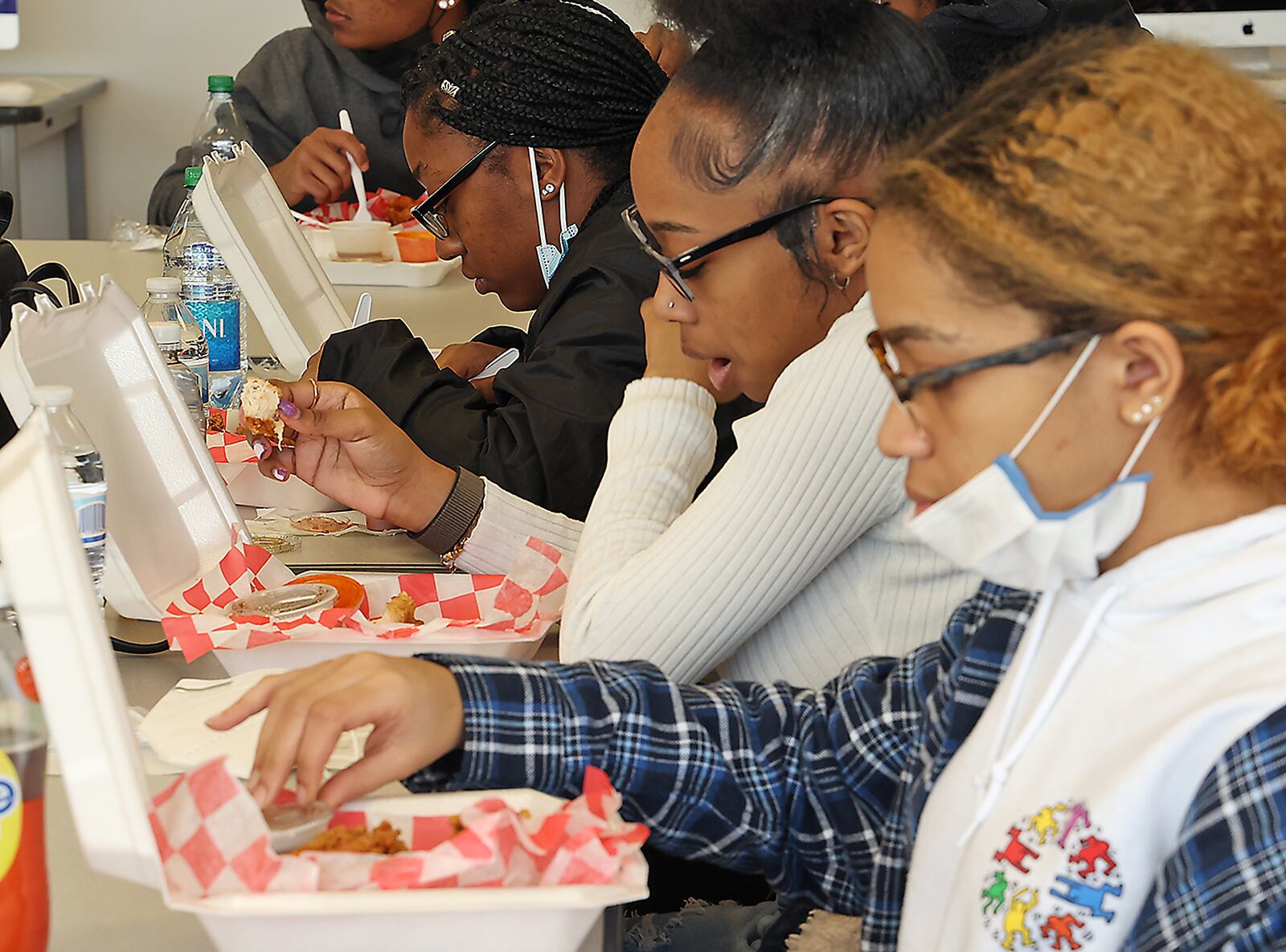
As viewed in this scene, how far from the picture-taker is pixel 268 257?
2051 millimetres

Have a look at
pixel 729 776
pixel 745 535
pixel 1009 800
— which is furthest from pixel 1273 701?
pixel 745 535

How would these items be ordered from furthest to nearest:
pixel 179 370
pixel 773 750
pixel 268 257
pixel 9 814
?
pixel 268 257 → pixel 179 370 → pixel 773 750 → pixel 9 814

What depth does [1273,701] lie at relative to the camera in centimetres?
68

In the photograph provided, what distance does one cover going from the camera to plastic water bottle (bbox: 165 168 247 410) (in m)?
1.84

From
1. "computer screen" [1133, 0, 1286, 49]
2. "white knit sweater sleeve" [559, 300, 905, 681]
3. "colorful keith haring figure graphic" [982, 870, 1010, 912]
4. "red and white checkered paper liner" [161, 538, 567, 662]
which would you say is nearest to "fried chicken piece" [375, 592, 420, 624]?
"red and white checkered paper liner" [161, 538, 567, 662]

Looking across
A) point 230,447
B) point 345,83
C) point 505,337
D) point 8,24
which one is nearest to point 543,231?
point 505,337

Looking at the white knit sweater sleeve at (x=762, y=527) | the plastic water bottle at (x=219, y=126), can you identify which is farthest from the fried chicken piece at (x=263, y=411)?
the plastic water bottle at (x=219, y=126)

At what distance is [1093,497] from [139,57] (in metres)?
4.52

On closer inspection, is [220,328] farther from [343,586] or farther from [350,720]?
[350,720]

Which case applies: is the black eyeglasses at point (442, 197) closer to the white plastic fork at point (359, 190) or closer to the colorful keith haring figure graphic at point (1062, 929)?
the white plastic fork at point (359, 190)

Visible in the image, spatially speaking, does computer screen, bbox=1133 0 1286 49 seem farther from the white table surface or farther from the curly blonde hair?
the curly blonde hair

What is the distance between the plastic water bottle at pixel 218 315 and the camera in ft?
6.03

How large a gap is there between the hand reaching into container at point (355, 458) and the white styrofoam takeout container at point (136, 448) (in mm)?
137

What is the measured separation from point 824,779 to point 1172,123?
1.58ft
